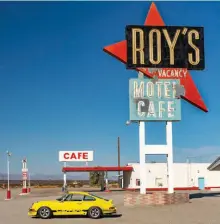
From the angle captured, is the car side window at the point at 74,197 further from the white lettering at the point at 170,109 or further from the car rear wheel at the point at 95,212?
the white lettering at the point at 170,109

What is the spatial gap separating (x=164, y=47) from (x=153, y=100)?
4.00m

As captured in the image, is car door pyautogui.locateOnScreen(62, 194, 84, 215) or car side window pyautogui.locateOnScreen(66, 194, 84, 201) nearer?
car door pyautogui.locateOnScreen(62, 194, 84, 215)

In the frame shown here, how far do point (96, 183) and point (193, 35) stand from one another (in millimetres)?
65207

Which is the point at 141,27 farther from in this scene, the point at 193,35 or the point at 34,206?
the point at 34,206

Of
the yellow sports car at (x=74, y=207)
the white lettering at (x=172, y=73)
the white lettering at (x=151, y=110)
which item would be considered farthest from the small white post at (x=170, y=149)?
the yellow sports car at (x=74, y=207)

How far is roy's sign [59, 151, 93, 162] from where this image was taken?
63253mm

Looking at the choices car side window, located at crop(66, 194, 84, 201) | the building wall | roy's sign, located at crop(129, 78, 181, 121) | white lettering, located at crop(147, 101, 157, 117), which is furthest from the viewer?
the building wall

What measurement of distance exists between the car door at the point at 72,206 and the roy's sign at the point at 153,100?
10.4 metres

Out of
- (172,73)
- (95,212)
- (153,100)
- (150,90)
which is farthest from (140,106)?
(95,212)

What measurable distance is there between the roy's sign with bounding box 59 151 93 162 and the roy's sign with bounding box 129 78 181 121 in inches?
1230

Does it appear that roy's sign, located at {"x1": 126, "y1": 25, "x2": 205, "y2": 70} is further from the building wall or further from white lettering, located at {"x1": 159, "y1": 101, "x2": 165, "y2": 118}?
the building wall

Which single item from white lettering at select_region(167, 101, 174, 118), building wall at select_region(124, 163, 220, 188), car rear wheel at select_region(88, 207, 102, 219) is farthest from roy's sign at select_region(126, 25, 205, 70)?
building wall at select_region(124, 163, 220, 188)

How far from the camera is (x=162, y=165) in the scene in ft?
206

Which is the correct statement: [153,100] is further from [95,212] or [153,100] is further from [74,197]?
[95,212]
